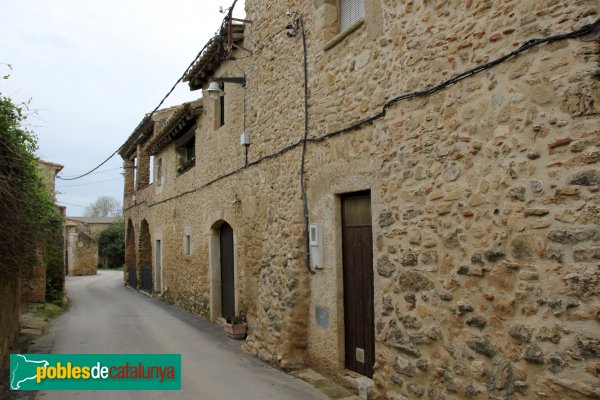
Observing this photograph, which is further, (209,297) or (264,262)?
(209,297)

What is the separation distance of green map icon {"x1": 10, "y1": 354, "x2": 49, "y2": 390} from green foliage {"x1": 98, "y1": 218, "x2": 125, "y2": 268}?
107 feet

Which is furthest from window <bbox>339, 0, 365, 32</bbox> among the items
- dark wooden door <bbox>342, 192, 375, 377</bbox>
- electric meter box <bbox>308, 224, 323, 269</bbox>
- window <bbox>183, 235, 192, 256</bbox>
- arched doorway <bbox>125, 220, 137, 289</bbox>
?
arched doorway <bbox>125, 220, 137, 289</bbox>

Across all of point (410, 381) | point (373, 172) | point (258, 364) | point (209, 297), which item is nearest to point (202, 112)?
point (209, 297)

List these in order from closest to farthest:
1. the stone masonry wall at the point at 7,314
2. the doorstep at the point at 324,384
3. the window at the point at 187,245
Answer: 1. the doorstep at the point at 324,384
2. the stone masonry wall at the point at 7,314
3. the window at the point at 187,245

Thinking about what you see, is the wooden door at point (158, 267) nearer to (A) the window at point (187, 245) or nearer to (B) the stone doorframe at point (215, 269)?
(A) the window at point (187, 245)

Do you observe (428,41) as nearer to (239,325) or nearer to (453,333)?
(453,333)

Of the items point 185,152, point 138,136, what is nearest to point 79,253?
point 138,136

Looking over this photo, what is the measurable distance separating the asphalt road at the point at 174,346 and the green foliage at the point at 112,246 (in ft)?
83.7

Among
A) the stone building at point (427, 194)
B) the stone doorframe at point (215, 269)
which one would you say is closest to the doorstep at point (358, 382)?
the stone building at point (427, 194)

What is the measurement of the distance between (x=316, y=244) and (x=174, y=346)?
11.4 ft

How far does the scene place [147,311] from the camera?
1216 centimetres

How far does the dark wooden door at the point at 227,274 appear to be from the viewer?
9.57 metres

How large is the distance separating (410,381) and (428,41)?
287 centimetres

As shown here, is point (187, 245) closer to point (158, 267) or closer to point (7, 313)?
point (158, 267)
